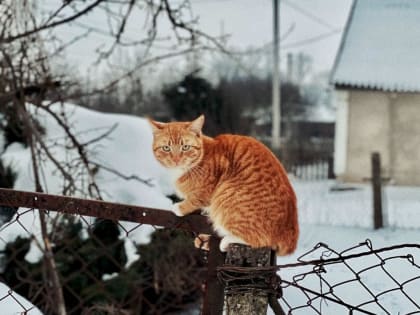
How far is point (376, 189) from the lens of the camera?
807mm

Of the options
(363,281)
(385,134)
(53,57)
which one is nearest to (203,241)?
(363,281)

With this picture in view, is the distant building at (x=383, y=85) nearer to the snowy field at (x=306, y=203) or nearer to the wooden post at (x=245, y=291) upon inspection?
the snowy field at (x=306, y=203)

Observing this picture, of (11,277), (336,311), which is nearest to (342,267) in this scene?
(336,311)

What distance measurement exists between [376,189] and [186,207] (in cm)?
41

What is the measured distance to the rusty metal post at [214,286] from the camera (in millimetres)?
467

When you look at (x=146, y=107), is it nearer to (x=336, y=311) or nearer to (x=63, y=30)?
(x=63, y=30)

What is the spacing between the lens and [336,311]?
0.44m

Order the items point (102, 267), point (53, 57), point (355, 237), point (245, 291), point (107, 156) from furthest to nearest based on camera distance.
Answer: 1. point (102, 267)
2. point (107, 156)
3. point (53, 57)
4. point (355, 237)
5. point (245, 291)

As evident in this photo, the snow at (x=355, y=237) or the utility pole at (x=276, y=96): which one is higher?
the utility pole at (x=276, y=96)

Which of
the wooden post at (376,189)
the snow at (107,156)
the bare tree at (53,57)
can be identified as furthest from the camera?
the snow at (107,156)

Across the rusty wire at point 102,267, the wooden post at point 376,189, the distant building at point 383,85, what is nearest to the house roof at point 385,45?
the distant building at point 383,85

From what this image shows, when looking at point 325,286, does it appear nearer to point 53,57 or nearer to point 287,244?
point 287,244

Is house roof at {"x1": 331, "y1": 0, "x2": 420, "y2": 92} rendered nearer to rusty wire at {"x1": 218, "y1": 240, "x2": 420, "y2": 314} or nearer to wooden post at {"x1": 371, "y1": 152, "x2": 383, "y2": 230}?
wooden post at {"x1": 371, "y1": 152, "x2": 383, "y2": 230}

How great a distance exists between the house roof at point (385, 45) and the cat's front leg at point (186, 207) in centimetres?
40
